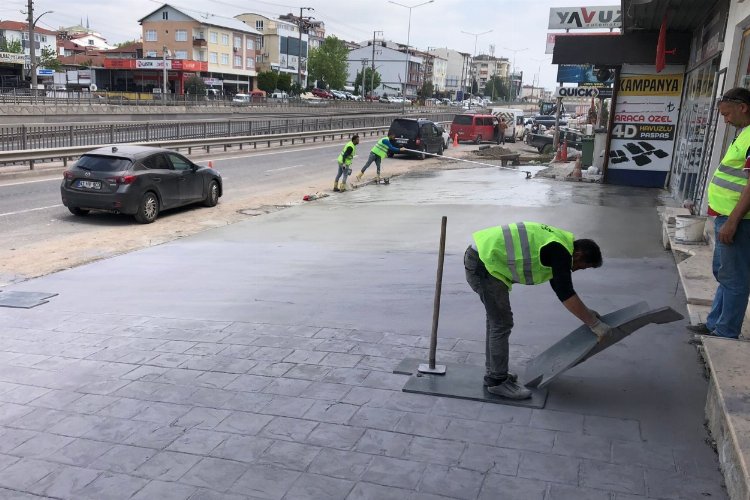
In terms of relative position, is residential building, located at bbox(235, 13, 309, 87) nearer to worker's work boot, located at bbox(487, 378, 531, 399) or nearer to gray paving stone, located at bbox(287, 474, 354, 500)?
worker's work boot, located at bbox(487, 378, 531, 399)

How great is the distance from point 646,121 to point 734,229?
42.3 ft

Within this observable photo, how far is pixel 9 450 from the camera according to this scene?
12.6ft

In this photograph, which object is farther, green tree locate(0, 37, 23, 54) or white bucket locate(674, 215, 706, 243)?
green tree locate(0, 37, 23, 54)

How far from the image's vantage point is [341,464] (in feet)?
11.9

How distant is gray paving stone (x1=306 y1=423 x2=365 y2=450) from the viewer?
3855 millimetres

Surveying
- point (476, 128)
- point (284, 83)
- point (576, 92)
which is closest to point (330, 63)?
point (284, 83)

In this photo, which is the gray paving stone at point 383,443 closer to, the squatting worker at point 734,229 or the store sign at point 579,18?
the squatting worker at point 734,229

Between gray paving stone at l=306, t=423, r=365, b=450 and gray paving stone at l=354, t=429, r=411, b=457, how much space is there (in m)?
0.05

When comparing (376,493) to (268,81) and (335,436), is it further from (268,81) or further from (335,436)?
(268,81)

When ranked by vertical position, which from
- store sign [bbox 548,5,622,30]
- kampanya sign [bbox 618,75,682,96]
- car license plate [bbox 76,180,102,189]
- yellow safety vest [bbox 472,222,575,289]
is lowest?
car license plate [bbox 76,180,102,189]

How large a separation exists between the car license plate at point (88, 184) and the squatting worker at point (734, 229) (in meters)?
11.0

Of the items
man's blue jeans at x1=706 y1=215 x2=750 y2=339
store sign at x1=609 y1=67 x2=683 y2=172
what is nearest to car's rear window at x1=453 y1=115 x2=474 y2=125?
store sign at x1=609 y1=67 x2=683 y2=172

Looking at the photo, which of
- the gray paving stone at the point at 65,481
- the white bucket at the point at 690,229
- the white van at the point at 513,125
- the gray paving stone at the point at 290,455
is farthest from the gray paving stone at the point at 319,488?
the white van at the point at 513,125

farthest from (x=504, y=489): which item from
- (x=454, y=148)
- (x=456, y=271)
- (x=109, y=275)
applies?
(x=454, y=148)
